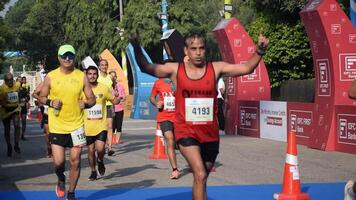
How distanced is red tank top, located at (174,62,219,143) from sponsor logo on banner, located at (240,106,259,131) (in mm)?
12339

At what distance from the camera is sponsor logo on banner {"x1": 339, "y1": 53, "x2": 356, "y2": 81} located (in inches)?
585

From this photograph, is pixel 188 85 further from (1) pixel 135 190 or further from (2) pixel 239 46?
(2) pixel 239 46

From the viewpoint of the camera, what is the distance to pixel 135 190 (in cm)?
991

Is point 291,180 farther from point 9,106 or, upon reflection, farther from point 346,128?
point 9,106

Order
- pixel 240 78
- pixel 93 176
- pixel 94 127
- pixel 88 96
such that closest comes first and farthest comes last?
pixel 88 96
pixel 94 127
pixel 93 176
pixel 240 78

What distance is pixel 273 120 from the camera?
1812 cm

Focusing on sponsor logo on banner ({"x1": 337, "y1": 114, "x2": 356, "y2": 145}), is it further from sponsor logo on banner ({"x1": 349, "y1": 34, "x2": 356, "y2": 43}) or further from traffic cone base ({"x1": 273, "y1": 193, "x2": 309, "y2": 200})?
traffic cone base ({"x1": 273, "y1": 193, "x2": 309, "y2": 200})

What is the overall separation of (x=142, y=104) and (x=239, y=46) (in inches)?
514

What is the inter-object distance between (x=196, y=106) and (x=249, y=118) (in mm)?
13093

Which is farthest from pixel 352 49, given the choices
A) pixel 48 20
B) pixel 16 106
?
pixel 48 20

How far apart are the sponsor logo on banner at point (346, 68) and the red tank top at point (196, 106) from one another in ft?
28.0

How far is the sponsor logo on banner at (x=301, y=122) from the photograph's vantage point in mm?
16022

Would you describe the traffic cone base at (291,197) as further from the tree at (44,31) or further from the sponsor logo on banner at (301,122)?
the tree at (44,31)

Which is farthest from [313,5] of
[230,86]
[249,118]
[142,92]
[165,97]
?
[142,92]
